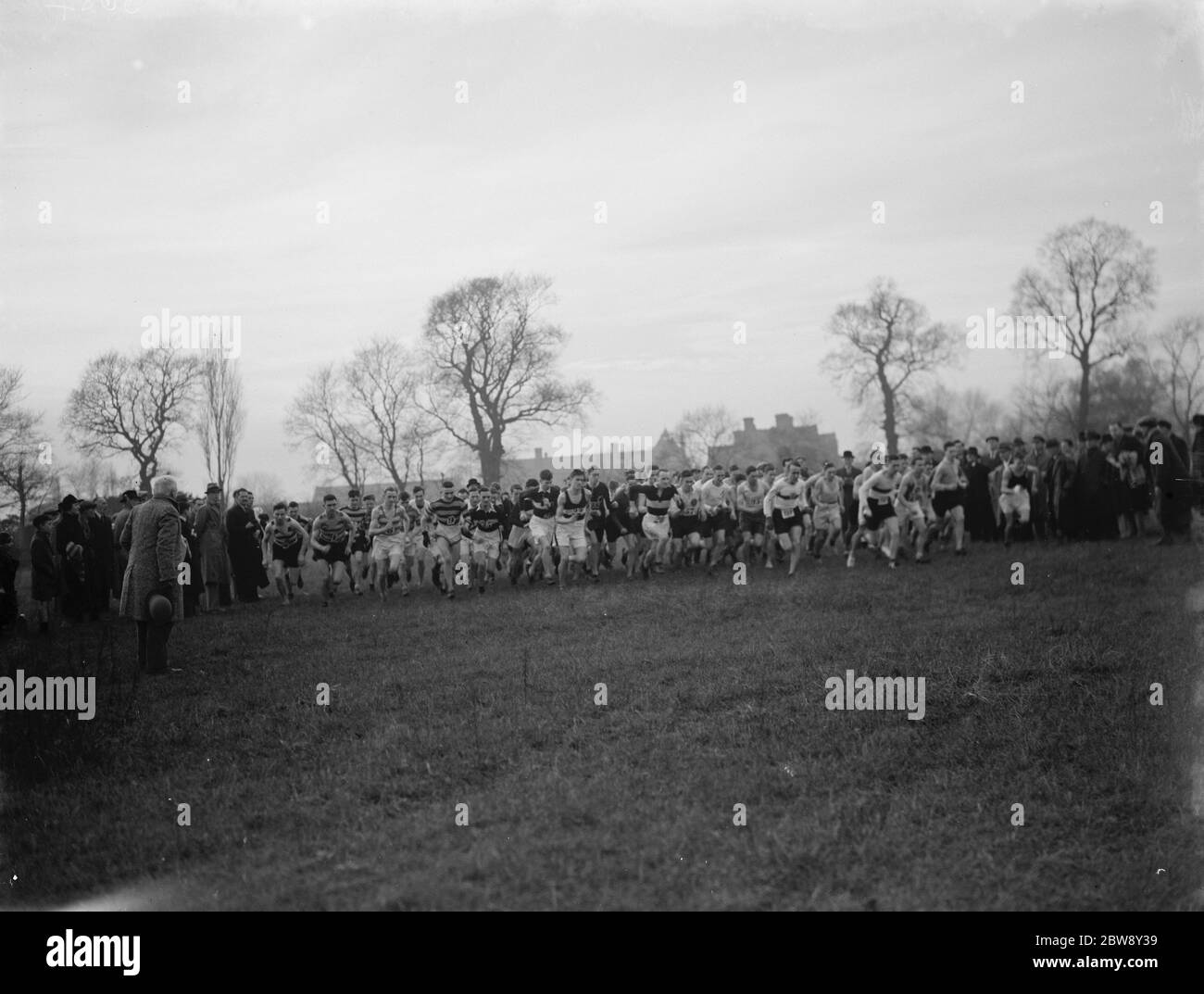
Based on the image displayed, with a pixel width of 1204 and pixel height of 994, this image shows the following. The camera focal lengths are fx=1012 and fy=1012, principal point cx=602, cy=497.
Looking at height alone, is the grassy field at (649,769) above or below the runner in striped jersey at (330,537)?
below

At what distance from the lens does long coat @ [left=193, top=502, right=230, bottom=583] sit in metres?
18.4

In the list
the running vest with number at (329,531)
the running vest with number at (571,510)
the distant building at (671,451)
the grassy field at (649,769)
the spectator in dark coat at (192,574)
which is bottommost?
the grassy field at (649,769)

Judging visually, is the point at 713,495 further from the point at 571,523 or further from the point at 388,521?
the point at 388,521

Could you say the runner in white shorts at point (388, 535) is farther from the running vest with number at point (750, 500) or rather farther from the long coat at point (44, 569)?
the running vest with number at point (750, 500)

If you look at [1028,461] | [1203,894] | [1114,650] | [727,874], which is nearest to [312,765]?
Result: [727,874]

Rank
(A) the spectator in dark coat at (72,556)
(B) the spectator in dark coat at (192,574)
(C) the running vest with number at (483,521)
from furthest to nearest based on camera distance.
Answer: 1. (C) the running vest with number at (483,521)
2. (B) the spectator in dark coat at (192,574)
3. (A) the spectator in dark coat at (72,556)

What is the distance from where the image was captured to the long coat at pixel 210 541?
723 inches

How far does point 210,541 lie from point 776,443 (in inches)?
2161

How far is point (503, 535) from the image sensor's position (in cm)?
2094

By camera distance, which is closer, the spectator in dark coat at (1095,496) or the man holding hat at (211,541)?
the spectator in dark coat at (1095,496)

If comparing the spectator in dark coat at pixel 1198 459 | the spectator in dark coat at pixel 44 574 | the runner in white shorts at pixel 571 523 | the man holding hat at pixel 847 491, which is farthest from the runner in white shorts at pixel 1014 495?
the spectator in dark coat at pixel 44 574

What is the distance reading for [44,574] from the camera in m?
16.5

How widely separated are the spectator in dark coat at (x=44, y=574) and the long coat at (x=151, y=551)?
621 centimetres

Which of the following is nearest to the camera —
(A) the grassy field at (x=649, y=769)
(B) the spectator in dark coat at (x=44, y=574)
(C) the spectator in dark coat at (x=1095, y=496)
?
(A) the grassy field at (x=649, y=769)
